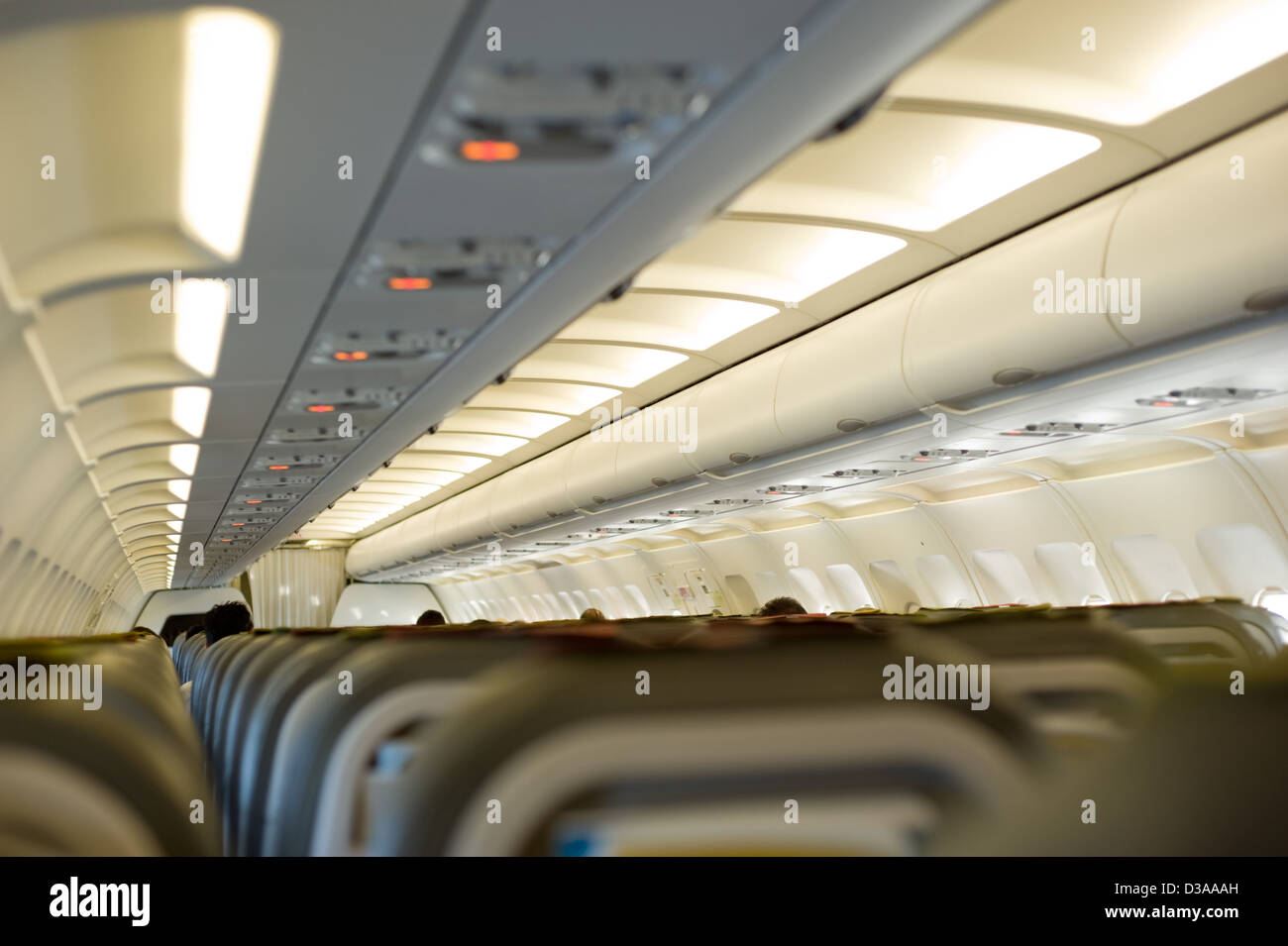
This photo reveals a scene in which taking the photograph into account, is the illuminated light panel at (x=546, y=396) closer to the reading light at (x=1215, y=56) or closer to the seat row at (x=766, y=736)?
the reading light at (x=1215, y=56)

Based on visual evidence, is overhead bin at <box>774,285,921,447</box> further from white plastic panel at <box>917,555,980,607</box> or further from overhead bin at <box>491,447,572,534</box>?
overhead bin at <box>491,447,572,534</box>

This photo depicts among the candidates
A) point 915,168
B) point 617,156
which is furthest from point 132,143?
point 915,168

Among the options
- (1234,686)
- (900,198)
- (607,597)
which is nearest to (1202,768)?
(1234,686)

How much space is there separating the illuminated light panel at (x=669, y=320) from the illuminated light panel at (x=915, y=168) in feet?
6.73

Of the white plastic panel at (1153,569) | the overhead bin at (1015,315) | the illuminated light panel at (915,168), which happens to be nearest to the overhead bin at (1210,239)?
the overhead bin at (1015,315)

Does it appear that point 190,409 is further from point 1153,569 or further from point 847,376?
point 1153,569

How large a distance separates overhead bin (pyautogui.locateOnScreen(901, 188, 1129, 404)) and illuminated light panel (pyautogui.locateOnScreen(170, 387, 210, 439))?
16.7 ft

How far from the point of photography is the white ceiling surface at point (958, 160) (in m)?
5.07

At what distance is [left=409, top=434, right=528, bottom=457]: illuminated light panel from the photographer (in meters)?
15.4

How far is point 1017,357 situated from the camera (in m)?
6.01

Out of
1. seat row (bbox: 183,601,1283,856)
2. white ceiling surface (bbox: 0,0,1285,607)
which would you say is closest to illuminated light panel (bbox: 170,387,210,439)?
white ceiling surface (bbox: 0,0,1285,607)

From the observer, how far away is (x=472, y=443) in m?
15.9

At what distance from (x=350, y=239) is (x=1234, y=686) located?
4003 mm
